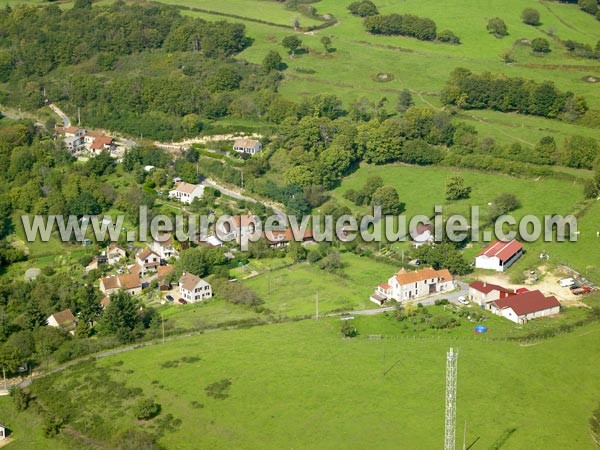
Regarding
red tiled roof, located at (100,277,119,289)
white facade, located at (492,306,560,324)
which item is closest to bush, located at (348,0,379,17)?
red tiled roof, located at (100,277,119,289)

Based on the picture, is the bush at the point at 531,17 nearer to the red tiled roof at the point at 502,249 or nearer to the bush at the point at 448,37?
the bush at the point at 448,37

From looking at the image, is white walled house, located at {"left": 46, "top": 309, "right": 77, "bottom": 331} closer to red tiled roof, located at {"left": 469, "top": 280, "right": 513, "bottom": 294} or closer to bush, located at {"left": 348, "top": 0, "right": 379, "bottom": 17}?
red tiled roof, located at {"left": 469, "top": 280, "right": 513, "bottom": 294}

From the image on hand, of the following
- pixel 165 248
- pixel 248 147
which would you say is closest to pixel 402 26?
pixel 248 147

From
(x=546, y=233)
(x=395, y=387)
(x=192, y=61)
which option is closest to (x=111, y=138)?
(x=192, y=61)

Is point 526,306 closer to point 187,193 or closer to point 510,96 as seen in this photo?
point 187,193

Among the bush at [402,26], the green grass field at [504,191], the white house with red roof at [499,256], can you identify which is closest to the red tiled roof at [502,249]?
the white house with red roof at [499,256]
